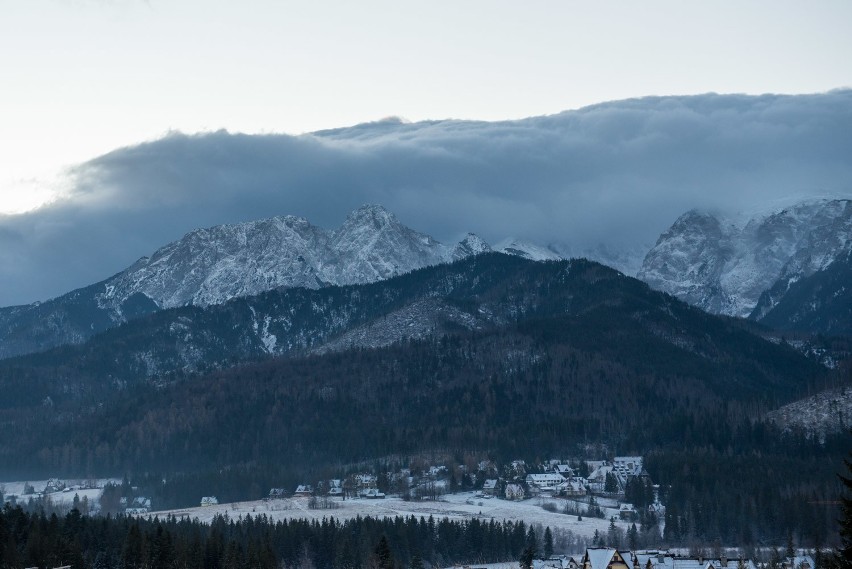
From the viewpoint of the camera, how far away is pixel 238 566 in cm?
19738

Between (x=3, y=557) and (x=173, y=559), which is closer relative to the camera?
(x=3, y=557)

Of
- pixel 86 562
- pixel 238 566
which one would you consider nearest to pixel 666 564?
pixel 238 566

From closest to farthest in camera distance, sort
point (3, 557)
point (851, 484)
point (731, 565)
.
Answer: point (851, 484) → point (3, 557) → point (731, 565)

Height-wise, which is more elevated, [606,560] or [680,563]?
[606,560]

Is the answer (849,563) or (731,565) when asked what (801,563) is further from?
(849,563)

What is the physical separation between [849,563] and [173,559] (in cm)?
10977

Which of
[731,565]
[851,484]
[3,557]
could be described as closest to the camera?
[851,484]

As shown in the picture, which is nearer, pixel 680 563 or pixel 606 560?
pixel 606 560

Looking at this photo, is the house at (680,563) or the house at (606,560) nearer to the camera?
the house at (606,560)

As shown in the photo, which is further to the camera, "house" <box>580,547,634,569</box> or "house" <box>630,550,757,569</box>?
"house" <box>630,550,757,569</box>

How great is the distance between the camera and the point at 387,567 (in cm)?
19862

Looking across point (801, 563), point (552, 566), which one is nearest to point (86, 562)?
point (552, 566)

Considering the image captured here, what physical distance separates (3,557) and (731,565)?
9418 centimetres

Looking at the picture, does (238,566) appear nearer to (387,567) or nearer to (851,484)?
(387,567)
